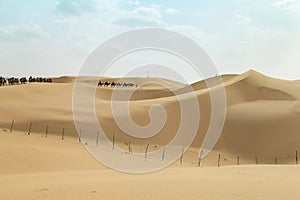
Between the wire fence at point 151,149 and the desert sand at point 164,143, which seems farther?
the wire fence at point 151,149

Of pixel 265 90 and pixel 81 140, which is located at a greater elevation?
pixel 265 90

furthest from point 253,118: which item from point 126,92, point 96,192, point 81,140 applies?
point 126,92

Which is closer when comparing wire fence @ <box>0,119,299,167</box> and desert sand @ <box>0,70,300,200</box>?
desert sand @ <box>0,70,300,200</box>

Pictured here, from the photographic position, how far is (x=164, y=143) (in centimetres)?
2334

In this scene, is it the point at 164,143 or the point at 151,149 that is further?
the point at 164,143

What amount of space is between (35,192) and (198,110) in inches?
879

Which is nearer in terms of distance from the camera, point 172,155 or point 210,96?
point 172,155

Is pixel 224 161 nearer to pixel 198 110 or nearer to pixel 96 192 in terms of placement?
pixel 198 110

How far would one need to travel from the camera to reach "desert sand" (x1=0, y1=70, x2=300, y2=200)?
820cm

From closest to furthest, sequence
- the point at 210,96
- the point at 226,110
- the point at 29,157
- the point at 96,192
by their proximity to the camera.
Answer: the point at 96,192 → the point at 29,157 → the point at 226,110 → the point at 210,96

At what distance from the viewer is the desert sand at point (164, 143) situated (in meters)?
8.20

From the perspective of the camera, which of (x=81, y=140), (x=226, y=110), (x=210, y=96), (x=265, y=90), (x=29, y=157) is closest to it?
(x=29, y=157)

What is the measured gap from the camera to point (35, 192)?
8133 millimetres

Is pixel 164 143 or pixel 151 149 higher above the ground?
pixel 164 143
